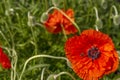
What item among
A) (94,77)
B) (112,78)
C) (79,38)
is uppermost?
(79,38)

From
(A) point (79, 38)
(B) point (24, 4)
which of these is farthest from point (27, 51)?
(A) point (79, 38)

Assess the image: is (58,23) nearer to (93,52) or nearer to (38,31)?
(38,31)

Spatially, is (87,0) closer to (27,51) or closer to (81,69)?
(27,51)

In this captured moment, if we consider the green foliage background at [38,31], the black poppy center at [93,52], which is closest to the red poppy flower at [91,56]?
the black poppy center at [93,52]

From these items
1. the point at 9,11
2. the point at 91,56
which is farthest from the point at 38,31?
the point at 91,56

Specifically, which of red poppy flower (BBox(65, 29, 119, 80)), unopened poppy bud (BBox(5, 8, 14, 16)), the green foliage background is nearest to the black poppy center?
red poppy flower (BBox(65, 29, 119, 80))

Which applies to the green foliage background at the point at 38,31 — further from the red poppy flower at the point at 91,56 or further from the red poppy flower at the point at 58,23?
the red poppy flower at the point at 91,56
